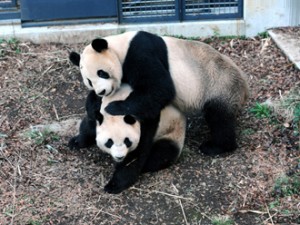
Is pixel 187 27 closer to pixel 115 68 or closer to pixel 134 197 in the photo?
pixel 115 68

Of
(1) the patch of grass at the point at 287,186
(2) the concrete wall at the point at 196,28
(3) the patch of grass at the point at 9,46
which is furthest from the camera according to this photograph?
(2) the concrete wall at the point at 196,28

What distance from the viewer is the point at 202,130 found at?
6062mm

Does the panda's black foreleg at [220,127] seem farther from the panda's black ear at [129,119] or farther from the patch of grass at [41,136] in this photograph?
the patch of grass at [41,136]

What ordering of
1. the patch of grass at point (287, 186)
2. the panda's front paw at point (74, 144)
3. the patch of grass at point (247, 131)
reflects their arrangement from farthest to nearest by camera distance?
the patch of grass at point (247, 131) < the panda's front paw at point (74, 144) < the patch of grass at point (287, 186)

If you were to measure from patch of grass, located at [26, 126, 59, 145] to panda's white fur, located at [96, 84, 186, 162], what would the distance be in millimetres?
775

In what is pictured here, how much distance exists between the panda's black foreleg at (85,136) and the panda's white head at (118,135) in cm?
35

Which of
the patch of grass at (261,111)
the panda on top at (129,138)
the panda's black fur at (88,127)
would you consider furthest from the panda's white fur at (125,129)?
the patch of grass at (261,111)

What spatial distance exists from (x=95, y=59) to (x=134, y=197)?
1208 millimetres

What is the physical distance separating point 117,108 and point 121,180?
0.61m

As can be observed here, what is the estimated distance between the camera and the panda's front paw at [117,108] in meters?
5.15

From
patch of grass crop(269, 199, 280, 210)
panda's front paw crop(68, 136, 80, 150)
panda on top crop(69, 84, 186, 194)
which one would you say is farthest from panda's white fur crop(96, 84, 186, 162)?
patch of grass crop(269, 199, 280, 210)

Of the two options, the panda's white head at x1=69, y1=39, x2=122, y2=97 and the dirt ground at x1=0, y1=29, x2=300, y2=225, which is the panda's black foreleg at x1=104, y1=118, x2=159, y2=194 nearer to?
the dirt ground at x1=0, y1=29, x2=300, y2=225

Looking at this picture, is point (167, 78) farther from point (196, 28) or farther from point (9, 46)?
point (9, 46)

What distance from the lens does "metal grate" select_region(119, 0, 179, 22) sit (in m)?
7.48
